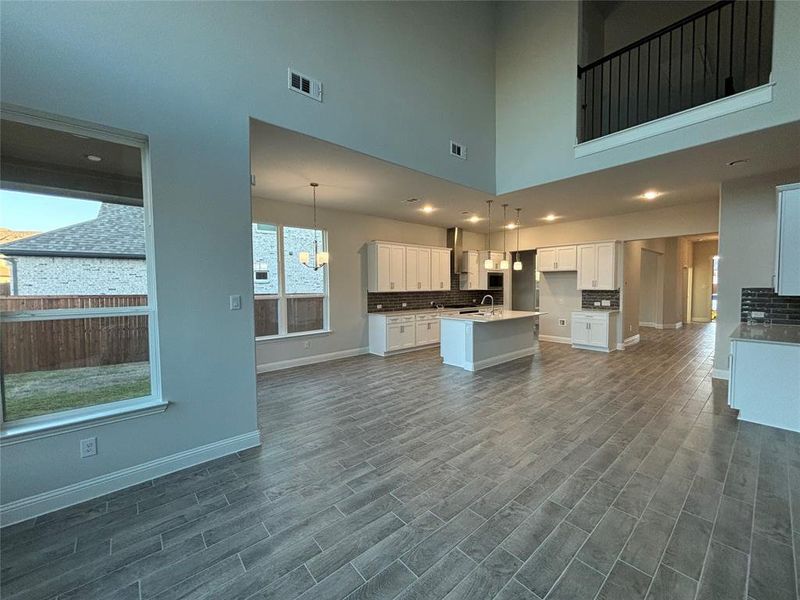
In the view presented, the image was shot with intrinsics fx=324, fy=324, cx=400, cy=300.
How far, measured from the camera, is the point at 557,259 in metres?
7.96

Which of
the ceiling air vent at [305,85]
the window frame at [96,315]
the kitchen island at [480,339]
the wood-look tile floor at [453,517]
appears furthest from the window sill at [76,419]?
the kitchen island at [480,339]

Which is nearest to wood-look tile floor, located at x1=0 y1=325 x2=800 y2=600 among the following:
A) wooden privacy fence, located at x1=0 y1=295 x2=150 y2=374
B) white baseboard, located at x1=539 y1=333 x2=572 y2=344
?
wooden privacy fence, located at x1=0 y1=295 x2=150 y2=374

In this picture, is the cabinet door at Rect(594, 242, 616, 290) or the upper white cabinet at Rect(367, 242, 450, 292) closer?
the upper white cabinet at Rect(367, 242, 450, 292)

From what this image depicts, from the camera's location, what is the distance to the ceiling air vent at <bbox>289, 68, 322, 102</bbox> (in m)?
3.20

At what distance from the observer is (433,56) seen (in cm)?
454

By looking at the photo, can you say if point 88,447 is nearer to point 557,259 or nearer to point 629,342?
point 557,259

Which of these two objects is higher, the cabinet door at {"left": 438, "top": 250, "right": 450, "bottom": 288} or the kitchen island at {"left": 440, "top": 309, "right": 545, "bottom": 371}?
the cabinet door at {"left": 438, "top": 250, "right": 450, "bottom": 288}

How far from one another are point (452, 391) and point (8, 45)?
16.0 feet

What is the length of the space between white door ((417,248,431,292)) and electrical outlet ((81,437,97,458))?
605cm

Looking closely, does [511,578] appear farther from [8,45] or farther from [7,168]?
[8,45]

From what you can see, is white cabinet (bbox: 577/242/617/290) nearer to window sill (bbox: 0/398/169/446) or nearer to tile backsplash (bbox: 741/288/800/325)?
tile backsplash (bbox: 741/288/800/325)

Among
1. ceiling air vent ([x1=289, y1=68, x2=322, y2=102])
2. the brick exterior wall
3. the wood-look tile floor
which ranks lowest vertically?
the wood-look tile floor

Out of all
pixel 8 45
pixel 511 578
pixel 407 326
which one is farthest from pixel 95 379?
pixel 407 326

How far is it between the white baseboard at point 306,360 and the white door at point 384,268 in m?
1.45
